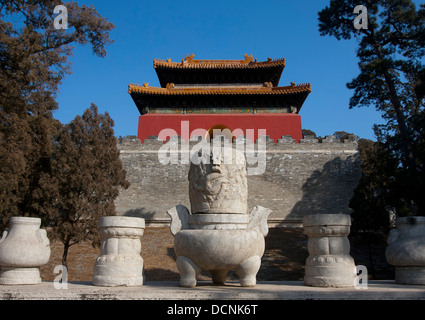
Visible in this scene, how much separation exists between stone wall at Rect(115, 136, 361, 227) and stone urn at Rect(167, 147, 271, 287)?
10537mm

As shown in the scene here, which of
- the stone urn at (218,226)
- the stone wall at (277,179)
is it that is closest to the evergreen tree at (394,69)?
the stone wall at (277,179)

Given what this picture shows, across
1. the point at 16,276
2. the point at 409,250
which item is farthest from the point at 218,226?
the point at 16,276

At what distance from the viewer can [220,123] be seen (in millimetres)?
17703

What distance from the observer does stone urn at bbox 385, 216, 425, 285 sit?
4629mm

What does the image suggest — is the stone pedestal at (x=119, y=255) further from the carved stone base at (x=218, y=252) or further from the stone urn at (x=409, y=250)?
the stone urn at (x=409, y=250)

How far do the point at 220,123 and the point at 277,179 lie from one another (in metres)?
3.75

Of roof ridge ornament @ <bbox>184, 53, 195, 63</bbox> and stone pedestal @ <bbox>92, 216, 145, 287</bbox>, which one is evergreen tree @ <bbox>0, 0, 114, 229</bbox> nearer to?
stone pedestal @ <bbox>92, 216, 145, 287</bbox>

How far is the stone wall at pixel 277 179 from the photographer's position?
1538 centimetres

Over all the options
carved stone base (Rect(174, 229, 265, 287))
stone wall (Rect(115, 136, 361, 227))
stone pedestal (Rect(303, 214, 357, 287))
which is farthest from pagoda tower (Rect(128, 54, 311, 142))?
carved stone base (Rect(174, 229, 265, 287))

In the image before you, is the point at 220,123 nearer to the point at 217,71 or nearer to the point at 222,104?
the point at 222,104

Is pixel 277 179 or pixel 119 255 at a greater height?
pixel 277 179
